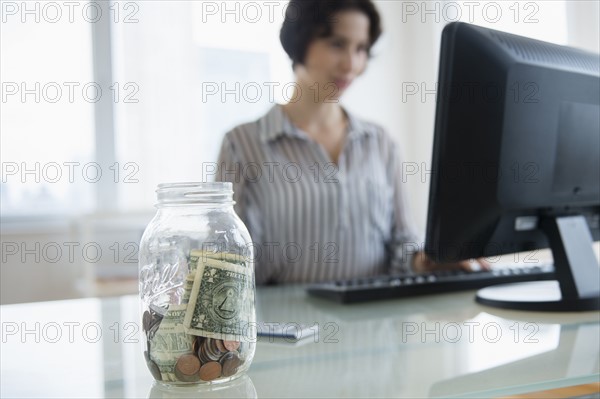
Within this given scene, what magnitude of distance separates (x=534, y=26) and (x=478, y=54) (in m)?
2.41

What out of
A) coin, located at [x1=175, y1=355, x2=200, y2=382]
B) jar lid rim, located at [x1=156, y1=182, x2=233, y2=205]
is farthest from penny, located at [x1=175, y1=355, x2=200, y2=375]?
jar lid rim, located at [x1=156, y1=182, x2=233, y2=205]

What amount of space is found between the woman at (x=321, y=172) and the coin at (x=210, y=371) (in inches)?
43.9

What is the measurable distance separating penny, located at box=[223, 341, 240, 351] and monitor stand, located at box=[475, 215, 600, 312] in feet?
1.98

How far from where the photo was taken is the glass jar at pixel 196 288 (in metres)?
0.59

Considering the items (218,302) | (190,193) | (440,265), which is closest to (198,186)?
(190,193)

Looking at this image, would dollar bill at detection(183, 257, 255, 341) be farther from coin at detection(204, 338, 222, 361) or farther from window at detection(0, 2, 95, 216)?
window at detection(0, 2, 95, 216)

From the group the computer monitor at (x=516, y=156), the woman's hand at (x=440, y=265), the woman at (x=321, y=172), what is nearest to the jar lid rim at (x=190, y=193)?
the computer monitor at (x=516, y=156)

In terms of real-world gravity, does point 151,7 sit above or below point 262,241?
above

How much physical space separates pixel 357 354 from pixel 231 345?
207 millimetres

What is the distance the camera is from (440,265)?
4.89 feet

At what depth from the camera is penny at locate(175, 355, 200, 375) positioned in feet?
1.95

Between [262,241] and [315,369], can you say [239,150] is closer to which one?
[262,241]

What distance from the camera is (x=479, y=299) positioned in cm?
113

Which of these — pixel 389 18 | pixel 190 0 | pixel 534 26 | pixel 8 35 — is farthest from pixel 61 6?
pixel 534 26
